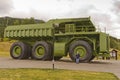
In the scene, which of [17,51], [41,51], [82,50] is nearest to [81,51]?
[82,50]

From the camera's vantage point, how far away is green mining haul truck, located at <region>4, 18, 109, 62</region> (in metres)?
30.2

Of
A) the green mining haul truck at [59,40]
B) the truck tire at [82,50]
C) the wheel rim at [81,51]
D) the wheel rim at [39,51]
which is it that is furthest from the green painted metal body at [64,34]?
the wheel rim at [39,51]

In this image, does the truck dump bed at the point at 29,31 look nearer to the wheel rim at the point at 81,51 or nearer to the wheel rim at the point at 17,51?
the wheel rim at the point at 17,51

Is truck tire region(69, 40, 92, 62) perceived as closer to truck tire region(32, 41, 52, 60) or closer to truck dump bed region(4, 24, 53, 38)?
truck tire region(32, 41, 52, 60)

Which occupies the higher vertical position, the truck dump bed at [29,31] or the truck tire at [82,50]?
the truck dump bed at [29,31]

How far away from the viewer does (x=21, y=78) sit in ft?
51.9

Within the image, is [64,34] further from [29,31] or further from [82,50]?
[29,31]

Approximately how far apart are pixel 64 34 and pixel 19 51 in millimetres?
6512

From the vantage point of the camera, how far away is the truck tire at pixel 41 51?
3234 centimetres

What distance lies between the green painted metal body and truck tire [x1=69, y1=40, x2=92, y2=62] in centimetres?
63

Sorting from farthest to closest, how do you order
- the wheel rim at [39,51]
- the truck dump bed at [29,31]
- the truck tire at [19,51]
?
the truck tire at [19,51] → the wheel rim at [39,51] → the truck dump bed at [29,31]

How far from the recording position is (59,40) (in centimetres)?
3284

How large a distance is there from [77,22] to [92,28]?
1821mm

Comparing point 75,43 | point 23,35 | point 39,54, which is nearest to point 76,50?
point 75,43
